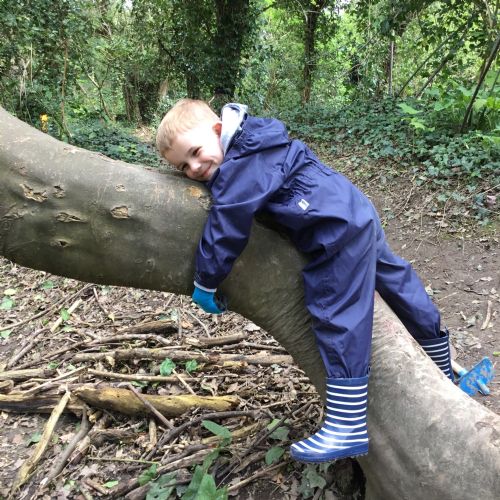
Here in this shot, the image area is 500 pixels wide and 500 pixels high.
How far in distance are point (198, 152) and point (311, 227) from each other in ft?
1.75

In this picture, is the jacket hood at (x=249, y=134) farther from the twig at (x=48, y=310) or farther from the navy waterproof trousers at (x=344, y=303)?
the twig at (x=48, y=310)

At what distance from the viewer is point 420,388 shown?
1805 mm

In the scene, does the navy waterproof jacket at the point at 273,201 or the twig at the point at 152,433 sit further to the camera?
the twig at the point at 152,433

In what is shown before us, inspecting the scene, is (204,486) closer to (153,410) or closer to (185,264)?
(153,410)

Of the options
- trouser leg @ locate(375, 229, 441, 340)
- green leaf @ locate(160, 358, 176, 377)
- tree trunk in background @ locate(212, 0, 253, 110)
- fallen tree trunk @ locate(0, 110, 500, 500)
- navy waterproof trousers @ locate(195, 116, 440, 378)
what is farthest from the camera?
tree trunk in background @ locate(212, 0, 253, 110)

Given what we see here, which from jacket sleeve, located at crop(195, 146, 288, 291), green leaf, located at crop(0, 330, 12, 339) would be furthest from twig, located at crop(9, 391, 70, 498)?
jacket sleeve, located at crop(195, 146, 288, 291)

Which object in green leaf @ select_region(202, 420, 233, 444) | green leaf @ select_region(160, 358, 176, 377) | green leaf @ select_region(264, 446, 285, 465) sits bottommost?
green leaf @ select_region(160, 358, 176, 377)

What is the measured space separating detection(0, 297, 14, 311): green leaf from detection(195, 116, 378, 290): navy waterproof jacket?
4.32 meters

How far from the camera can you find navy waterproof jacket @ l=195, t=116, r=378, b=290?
1671 millimetres

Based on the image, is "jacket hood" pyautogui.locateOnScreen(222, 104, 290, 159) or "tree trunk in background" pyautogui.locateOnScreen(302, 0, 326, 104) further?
"tree trunk in background" pyautogui.locateOnScreen(302, 0, 326, 104)

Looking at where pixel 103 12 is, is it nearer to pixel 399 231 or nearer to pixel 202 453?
pixel 399 231

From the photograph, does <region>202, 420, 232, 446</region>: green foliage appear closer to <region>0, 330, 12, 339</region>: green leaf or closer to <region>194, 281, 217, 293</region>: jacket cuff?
<region>194, 281, 217, 293</region>: jacket cuff

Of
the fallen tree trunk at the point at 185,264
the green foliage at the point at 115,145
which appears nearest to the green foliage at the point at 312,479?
the fallen tree trunk at the point at 185,264

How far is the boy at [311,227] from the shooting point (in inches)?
68.5
